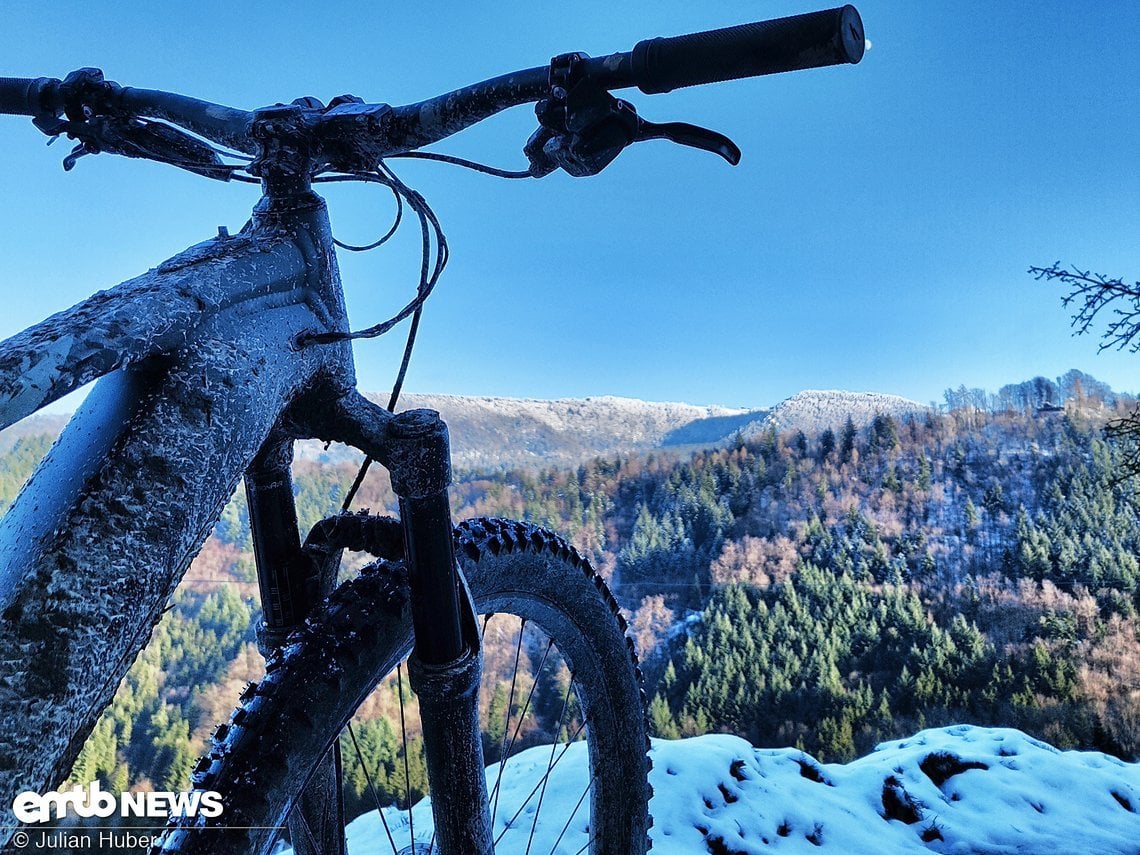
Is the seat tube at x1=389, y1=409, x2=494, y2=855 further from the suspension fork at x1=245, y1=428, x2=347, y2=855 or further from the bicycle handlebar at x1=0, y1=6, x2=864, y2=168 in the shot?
the bicycle handlebar at x1=0, y1=6, x2=864, y2=168

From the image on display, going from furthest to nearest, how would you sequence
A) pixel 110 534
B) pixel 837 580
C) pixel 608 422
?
pixel 608 422 → pixel 837 580 → pixel 110 534

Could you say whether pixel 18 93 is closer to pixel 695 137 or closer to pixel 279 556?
pixel 279 556

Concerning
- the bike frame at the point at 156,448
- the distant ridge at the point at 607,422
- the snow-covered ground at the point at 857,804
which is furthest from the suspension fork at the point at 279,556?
the distant ridge at the point at 607,422

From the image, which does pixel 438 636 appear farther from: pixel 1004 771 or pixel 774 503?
pixel 774 503

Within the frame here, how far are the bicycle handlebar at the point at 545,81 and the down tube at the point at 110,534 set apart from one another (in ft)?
0.90

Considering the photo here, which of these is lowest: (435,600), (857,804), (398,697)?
(857,804)

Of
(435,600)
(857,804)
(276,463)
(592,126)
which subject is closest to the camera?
(592,126)

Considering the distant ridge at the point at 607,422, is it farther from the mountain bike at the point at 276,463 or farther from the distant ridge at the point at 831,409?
the mountain bike at the point at 276,463

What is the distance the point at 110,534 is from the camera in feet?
1.70

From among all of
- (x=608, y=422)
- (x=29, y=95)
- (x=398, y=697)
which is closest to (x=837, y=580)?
(x=608, y=422)

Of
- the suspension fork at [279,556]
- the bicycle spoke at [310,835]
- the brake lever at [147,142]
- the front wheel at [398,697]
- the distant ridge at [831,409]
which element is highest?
the distant ridge at [831,409]

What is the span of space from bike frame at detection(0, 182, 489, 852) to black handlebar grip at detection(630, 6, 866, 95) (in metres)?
0.38

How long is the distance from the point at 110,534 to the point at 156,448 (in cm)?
7

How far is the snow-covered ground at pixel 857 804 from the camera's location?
1.83 meters
